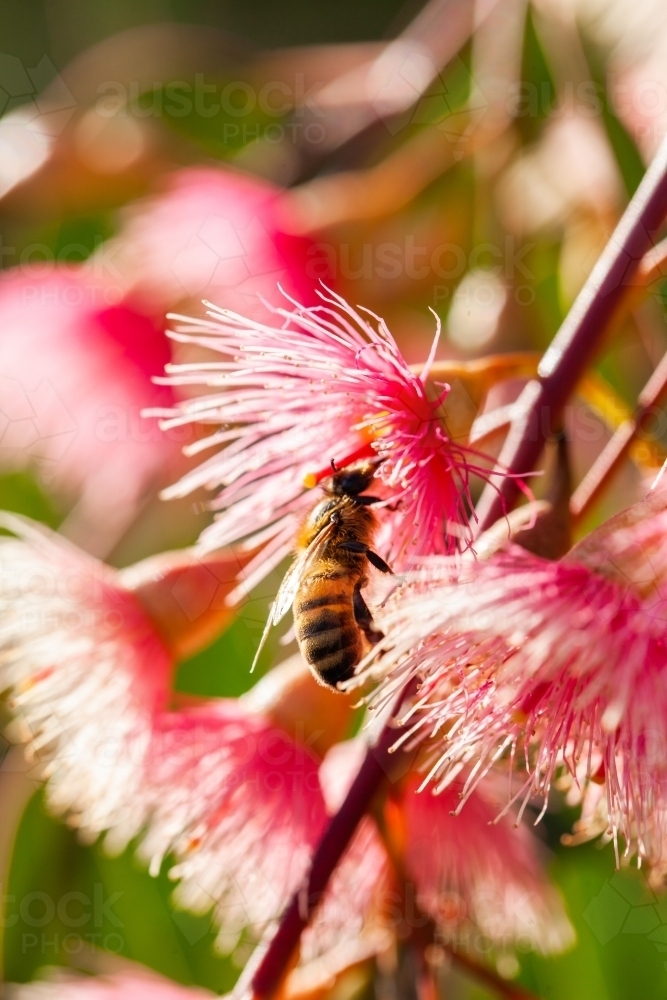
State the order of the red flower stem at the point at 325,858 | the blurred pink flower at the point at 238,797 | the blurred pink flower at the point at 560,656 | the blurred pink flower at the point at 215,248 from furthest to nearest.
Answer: the blurred pink flower at the point at 215,248, the blurred pink flower at the point at 238,797, the red flower stem at the point at 325,858, the blurred pink flower at the point at 560,656

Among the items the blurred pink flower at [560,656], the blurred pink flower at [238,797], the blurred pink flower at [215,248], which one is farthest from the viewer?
the blurred pink flower at [215,248]

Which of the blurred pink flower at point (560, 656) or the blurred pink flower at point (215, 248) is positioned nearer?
the blurred pink flower at point (560, 656)

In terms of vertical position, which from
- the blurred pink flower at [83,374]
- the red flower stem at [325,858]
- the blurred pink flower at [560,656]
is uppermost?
the blurred pink flower at [83,374]

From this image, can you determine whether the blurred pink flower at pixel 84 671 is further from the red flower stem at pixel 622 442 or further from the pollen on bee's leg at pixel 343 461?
the red flower stem at pixel 622 442

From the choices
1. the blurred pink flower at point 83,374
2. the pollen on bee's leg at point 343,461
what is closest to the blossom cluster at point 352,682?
the pollen on bee's leg at point 343,461

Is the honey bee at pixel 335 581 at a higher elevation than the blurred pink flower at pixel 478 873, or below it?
higher

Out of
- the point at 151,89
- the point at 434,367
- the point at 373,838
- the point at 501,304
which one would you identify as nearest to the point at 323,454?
the point at 434,367

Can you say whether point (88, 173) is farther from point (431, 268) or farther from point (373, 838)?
point (373, 838)
